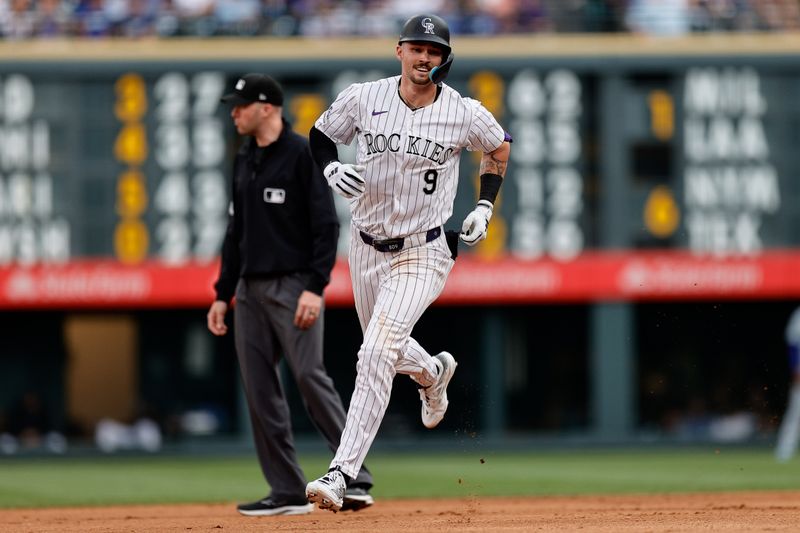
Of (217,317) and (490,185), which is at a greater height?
(490,185)

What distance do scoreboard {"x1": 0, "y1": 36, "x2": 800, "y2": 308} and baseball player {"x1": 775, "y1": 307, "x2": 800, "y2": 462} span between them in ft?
4.71

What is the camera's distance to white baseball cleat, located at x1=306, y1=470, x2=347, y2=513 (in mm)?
6664

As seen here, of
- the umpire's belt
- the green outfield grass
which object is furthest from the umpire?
the green outfield grass

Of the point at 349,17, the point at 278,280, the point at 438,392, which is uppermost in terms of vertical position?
the point at 349,17

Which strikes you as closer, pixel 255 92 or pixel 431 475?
pixel 255 92

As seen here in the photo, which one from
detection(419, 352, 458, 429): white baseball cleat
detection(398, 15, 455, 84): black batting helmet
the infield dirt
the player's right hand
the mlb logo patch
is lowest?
the infield dirt

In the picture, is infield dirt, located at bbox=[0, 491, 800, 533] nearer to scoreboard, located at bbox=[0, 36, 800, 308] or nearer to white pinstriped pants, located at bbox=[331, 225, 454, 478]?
white pinstriped pants, located at bbox=[331, 225, 454, 478]

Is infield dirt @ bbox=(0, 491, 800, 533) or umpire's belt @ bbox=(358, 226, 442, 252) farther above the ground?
umpire's belt @ bbox=(358, 226, 442, 252)

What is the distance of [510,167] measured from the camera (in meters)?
19.2

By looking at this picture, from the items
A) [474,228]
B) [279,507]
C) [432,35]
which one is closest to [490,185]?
[474,228]

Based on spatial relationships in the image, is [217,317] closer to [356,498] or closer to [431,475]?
[356,498]

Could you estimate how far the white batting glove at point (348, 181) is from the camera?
6926 millimetres

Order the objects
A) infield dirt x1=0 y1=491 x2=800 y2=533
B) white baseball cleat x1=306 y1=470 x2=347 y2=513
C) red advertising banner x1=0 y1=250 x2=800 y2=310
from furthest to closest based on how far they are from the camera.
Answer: red advertising banner x1=0 y1=250 x2=800 y2=310, infield dirt x1=0 y1=491 x2=800 y2=533, white baseball cleat x1=306 y1=470 x2=347 y2=513

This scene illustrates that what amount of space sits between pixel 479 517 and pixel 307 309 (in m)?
1.32
